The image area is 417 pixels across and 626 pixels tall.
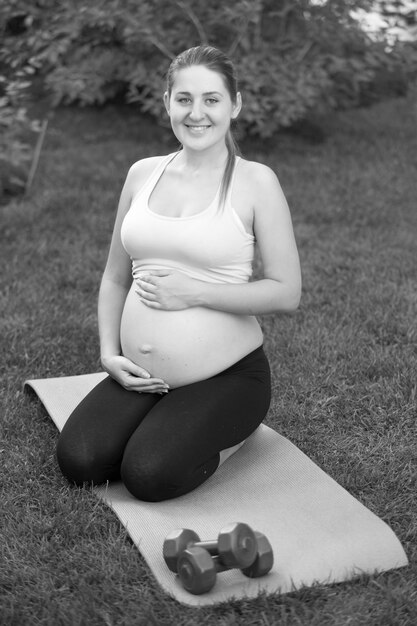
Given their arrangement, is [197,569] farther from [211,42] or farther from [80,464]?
[211,42]

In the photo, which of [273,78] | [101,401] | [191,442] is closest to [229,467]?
[191,442]

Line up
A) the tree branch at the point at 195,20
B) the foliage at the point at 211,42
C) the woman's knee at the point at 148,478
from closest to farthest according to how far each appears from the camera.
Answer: the woman's knee at the point at 148,478, the foliage at the point at 211,42, the tree branch at the point at 195,20

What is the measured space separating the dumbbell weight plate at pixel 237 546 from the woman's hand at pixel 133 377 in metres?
0.65

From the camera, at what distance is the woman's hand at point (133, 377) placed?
8.46 feet

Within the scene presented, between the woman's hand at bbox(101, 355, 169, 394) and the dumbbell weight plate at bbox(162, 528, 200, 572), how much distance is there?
57 cm

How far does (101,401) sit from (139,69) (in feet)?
12.8

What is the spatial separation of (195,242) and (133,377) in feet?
1.49

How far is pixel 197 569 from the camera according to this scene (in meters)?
2.01

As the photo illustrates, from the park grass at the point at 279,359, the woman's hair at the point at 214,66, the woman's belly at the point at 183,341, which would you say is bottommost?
the park grass at the point at 279,359

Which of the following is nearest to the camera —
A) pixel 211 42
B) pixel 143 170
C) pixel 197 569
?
pixel 197 569

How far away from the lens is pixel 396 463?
8.84 feet

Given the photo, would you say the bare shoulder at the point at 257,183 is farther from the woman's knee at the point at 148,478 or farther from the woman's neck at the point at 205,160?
the woman's knee at the point at 148,478

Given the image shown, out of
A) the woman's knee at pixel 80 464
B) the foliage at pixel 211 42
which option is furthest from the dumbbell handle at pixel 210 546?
the foliage at pixel 211 42

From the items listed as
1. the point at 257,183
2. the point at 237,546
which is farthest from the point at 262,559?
the point at 257,183
